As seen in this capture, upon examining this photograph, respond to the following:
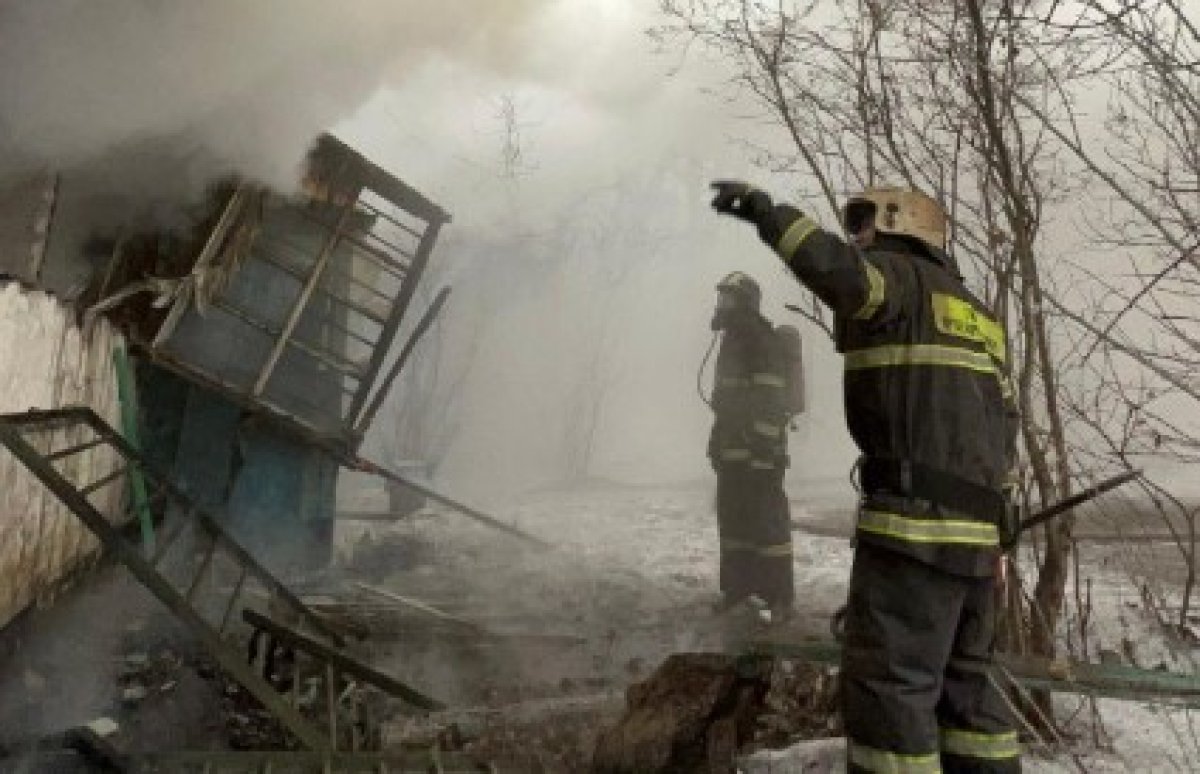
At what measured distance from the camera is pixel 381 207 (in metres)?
7.40

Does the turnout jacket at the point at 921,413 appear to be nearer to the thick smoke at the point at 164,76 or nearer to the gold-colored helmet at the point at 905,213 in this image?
the gold-colored helmet at the point at 905,213

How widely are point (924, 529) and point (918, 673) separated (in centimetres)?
36

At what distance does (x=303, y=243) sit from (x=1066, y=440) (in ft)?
17.8

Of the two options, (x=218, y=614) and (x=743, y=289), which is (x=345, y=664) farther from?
(x=743, y=289)

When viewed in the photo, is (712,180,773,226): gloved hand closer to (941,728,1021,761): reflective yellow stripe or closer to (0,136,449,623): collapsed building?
(941,728,1021,761): reflective yellow stripe

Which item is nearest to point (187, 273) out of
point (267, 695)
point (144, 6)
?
point (144, 6)

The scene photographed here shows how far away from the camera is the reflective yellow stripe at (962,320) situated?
2.51 metres

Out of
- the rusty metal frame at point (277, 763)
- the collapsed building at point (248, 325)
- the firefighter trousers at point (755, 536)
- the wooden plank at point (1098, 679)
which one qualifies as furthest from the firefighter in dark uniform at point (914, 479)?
the collapsed building at point (248, 325)

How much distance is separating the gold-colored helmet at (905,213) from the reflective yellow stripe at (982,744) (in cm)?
138

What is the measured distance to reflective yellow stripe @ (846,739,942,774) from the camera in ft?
7.41

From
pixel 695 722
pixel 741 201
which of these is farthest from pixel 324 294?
pixel 741 201

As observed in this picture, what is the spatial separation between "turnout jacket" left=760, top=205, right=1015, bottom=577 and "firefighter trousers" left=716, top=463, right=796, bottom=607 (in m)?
3.62

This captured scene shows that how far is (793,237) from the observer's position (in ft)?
7.38

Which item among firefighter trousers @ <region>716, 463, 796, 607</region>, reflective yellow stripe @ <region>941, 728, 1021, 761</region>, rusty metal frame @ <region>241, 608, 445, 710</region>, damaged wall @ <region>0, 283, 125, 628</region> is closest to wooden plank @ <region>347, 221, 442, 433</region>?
damaged wall @ <region>0, 283, 125, 628</region>
